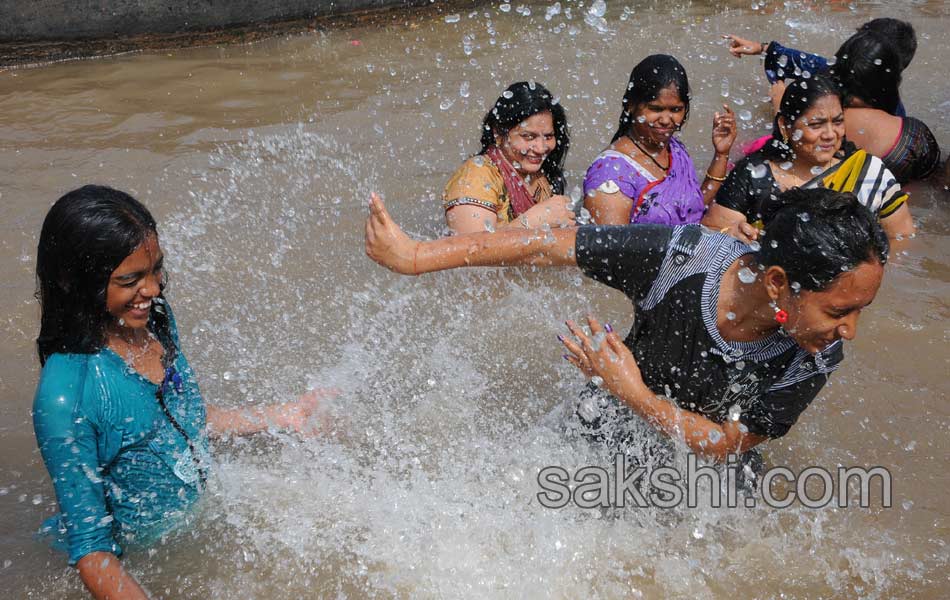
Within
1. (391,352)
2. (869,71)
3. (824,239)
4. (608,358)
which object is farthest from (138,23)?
(824,239)

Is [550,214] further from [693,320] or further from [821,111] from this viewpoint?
[693,320]

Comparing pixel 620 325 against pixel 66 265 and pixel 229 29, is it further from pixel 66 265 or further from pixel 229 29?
pixel 229 29

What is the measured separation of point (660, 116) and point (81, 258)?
2.97m

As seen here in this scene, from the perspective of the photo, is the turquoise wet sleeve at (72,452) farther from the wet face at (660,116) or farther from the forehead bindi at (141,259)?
the wet face at (660,116)

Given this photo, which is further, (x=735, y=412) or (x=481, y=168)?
(x=481, y=168)

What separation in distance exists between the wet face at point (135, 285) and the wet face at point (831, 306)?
1.78 metres

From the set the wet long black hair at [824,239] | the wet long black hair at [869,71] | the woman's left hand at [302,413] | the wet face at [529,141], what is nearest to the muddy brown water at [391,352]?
the woman's left hand at [302,413]

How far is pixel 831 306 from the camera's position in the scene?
2.43 meters

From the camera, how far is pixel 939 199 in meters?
5.79

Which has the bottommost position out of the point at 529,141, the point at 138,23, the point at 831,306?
the point at 138,23

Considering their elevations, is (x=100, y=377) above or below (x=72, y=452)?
above

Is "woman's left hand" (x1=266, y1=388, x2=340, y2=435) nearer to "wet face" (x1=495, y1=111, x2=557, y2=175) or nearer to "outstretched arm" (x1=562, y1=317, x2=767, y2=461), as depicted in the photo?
"outstretched arm" (x1=562, y1=317, x2=767, y2=461)

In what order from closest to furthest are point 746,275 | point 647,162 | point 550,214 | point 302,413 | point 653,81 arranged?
point 746,275 → point 302,413 → point 653,81 → point 647,162 → point 550,214

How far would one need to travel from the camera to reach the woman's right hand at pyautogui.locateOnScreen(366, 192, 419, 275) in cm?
276
